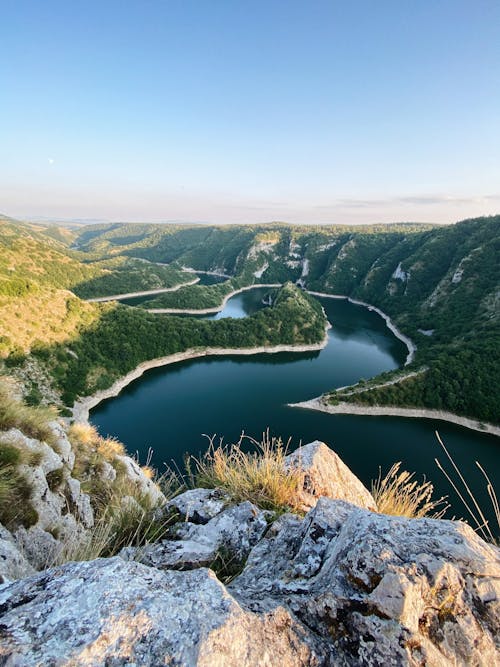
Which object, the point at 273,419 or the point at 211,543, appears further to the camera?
the point at 273,419

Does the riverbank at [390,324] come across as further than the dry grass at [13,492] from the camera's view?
Yes

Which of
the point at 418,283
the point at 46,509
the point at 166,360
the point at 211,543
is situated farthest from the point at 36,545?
the point at 418,283

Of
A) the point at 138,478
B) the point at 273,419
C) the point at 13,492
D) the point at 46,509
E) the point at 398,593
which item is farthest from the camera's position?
the point at 273,419

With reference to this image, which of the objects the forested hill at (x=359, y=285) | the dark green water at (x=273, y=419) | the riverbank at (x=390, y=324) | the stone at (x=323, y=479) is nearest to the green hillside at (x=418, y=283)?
the forested hill at (x=359, y=285)

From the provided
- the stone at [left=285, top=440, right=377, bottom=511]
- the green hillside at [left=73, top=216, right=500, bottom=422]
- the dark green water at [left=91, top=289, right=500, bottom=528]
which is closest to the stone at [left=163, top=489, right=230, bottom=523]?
the stone at [left=285, top=440, right=377, bottom=511]

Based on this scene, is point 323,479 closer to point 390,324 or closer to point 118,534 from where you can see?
point 118,534

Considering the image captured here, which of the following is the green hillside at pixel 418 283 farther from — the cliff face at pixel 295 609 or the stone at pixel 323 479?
the cliff face at pixel 295 609

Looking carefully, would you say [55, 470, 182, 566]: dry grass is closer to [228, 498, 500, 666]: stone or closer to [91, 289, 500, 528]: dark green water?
[228, 498, 500, 666]: stone
